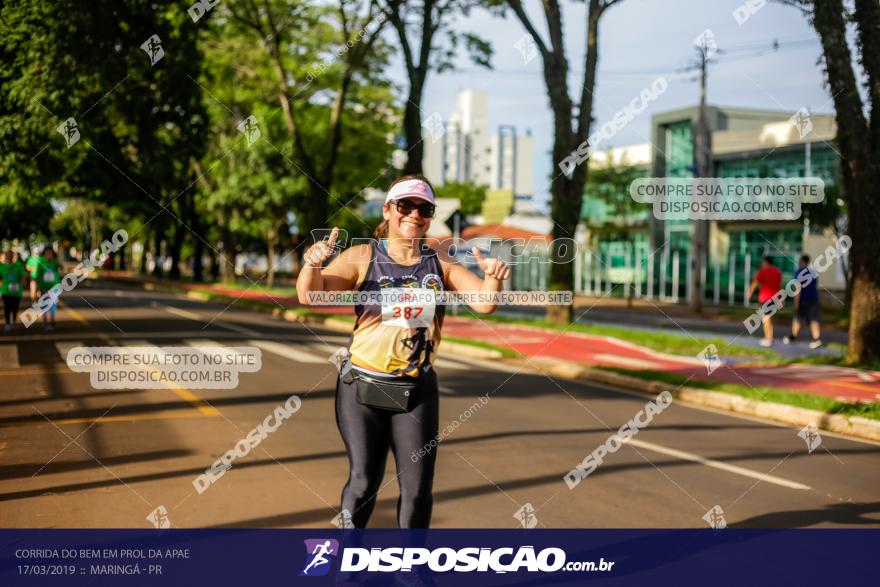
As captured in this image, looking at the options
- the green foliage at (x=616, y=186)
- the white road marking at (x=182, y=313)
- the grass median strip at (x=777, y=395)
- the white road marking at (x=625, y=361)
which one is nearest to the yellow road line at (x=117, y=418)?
the grass median strip at (x=777, y=395)

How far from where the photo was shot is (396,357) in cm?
420

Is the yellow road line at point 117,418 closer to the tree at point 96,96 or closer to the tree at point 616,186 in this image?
the tree at point 96,96

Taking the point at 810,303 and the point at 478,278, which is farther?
the point at 810,303

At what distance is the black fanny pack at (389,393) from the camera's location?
13.7 feet

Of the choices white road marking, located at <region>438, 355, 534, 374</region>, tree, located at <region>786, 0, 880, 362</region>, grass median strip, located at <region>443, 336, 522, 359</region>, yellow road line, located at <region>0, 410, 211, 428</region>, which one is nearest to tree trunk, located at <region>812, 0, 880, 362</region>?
tree, located at <region>786, 0, 880, 362</region>

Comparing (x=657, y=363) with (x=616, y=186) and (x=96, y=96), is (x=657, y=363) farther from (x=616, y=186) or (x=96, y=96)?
(x=616, y=186)

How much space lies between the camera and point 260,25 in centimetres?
2877

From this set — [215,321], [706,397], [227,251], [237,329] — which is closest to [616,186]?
[227,251]

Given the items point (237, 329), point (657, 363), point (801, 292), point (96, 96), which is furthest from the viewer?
point (237, 329)

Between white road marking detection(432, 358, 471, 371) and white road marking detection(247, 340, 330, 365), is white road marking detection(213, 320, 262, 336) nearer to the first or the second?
white road marking detection(247, 340, 330, 365)

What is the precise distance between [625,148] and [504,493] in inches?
1831

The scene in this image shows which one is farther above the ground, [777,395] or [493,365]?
[777,395]

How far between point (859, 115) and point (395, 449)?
12544mm

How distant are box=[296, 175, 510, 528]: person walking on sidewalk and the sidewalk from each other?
858cm
